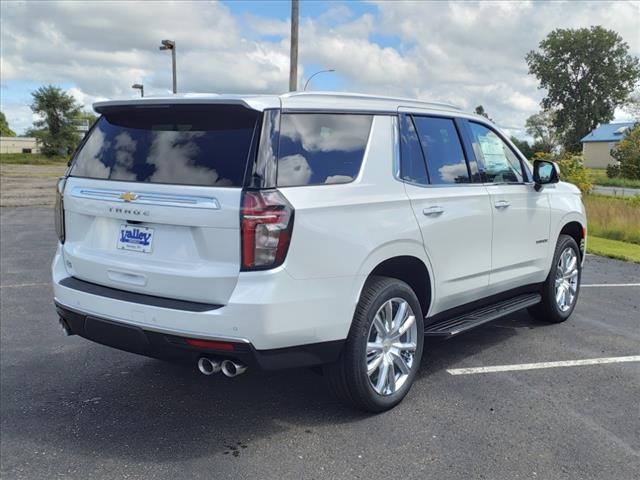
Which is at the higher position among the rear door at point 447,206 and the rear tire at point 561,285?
the rear door at point 447,206

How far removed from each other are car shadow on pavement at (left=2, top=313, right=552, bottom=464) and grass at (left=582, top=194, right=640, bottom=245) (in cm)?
1044

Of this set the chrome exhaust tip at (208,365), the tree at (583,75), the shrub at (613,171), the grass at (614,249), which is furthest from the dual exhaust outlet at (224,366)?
the tree at (583,75)

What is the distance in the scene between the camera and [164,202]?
10.8ft

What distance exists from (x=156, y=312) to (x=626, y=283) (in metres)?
7.24

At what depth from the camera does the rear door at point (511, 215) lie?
4895mm

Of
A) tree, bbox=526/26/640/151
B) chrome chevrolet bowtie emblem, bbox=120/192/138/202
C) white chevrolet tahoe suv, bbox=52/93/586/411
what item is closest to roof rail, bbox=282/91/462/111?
white chevrolet tahoe suv, bbox=52/93/586/411

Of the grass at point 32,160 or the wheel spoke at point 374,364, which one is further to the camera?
the grass at point 32,160

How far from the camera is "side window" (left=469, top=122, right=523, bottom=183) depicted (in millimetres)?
4930

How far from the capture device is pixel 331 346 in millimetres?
3424

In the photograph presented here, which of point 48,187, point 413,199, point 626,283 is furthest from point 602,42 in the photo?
point 413,199

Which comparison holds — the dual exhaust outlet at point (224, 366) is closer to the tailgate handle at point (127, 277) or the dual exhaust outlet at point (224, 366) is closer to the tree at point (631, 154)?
the tailgate handle at point (127, 277)

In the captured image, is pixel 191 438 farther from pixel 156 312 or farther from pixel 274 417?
pixel 156 312

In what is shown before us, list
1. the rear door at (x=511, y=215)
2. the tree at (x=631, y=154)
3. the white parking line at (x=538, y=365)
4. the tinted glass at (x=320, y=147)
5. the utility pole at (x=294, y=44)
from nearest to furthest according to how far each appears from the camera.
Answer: the tinted glass at (x=320, y=147), the white parking line at (x=538, y=365), the rear door at (x=511, y=215), the utility pole at (x=294, y=44), the tree at (x=631, y=154)

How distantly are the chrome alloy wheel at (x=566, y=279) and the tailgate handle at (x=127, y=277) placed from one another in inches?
159
